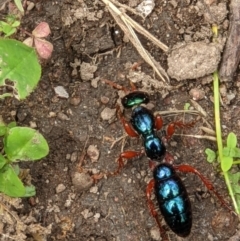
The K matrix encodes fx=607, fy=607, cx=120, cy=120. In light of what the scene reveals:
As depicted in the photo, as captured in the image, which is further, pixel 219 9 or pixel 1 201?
pixel 219 9

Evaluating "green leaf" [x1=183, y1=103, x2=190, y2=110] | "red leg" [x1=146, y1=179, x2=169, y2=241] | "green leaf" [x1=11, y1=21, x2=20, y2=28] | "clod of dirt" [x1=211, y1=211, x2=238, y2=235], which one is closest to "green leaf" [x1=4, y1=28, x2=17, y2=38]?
"green leaf" [x1=11, y1=21, x2=20, y2=28]

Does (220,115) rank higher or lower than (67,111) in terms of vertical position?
lower

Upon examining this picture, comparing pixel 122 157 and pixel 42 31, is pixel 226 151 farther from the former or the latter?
pixel 42 31

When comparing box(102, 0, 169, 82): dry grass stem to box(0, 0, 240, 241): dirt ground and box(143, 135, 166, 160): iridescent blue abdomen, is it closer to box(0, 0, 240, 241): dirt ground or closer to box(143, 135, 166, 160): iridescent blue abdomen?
box(0, 0, 240, 241): dirt ground

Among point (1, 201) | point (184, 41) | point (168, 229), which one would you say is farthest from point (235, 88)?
point (1, 201)

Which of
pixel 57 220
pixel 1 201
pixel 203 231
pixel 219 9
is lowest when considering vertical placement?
pixel 203 231

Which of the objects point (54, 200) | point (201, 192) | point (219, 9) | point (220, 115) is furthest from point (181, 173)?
point (219, 9)

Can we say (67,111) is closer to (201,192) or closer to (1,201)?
(1,201)
